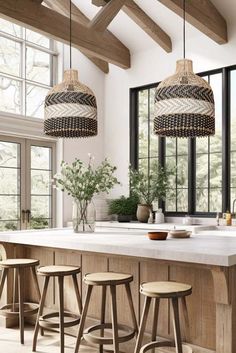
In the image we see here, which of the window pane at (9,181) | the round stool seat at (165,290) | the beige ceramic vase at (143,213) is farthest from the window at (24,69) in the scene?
the round stool seat at (165,290)

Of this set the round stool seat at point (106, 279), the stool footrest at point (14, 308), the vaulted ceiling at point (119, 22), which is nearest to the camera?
the round stool seat at point (106, 279)

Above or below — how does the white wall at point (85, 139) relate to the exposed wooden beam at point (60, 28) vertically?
below

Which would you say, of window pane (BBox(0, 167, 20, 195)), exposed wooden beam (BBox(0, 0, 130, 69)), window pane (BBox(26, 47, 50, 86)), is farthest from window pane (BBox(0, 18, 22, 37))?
window pane (BBox(0, 167, 20, 195))

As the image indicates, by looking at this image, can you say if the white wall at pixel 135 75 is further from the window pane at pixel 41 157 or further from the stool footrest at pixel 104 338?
the stool footrest at pixel 104 338

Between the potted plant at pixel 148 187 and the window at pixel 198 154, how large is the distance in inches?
8.3

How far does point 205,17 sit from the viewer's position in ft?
18.5

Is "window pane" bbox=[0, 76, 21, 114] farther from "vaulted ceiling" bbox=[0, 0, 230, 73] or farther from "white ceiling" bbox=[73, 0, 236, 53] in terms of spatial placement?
"white ceiling" bbox=[73, 0, 236, 53]

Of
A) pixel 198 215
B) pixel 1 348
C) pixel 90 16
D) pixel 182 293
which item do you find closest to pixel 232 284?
pixel 182 293

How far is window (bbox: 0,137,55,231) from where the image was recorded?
5973mm

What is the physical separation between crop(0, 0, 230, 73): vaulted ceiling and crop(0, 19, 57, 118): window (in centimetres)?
59

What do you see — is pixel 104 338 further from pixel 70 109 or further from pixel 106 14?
pixel 106 14

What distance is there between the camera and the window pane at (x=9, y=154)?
595 centimetres

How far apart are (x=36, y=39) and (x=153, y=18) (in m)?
1.76

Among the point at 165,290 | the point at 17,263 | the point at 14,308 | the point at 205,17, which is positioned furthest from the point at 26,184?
the point at 165,290
